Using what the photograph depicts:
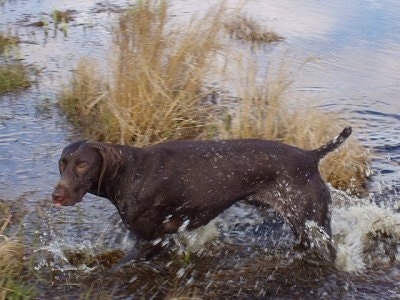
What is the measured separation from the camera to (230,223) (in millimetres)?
6148

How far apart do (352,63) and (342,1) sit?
4061 millimetres

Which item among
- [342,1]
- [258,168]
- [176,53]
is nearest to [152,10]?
[176,53]

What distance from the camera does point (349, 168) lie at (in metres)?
7.02

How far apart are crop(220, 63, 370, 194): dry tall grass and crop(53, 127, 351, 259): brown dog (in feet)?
5.14

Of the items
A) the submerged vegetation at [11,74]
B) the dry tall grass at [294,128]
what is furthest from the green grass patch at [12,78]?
the dry tall grass at [294,128]

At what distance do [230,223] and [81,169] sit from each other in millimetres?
1770

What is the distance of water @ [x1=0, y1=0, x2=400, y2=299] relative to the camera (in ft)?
17.3

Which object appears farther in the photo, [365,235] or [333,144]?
[365,235]

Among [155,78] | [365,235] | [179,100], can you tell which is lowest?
[365,235]

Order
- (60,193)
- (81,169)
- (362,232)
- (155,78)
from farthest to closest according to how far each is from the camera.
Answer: (155,78) → (362,232) → (81,169) → (60,193)

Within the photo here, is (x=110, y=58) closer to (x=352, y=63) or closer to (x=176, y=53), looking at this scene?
(x=176, y=53)

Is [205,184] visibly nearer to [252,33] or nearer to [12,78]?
[12,78]

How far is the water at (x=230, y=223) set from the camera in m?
5.26

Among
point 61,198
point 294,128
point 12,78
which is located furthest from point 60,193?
point 12,78
